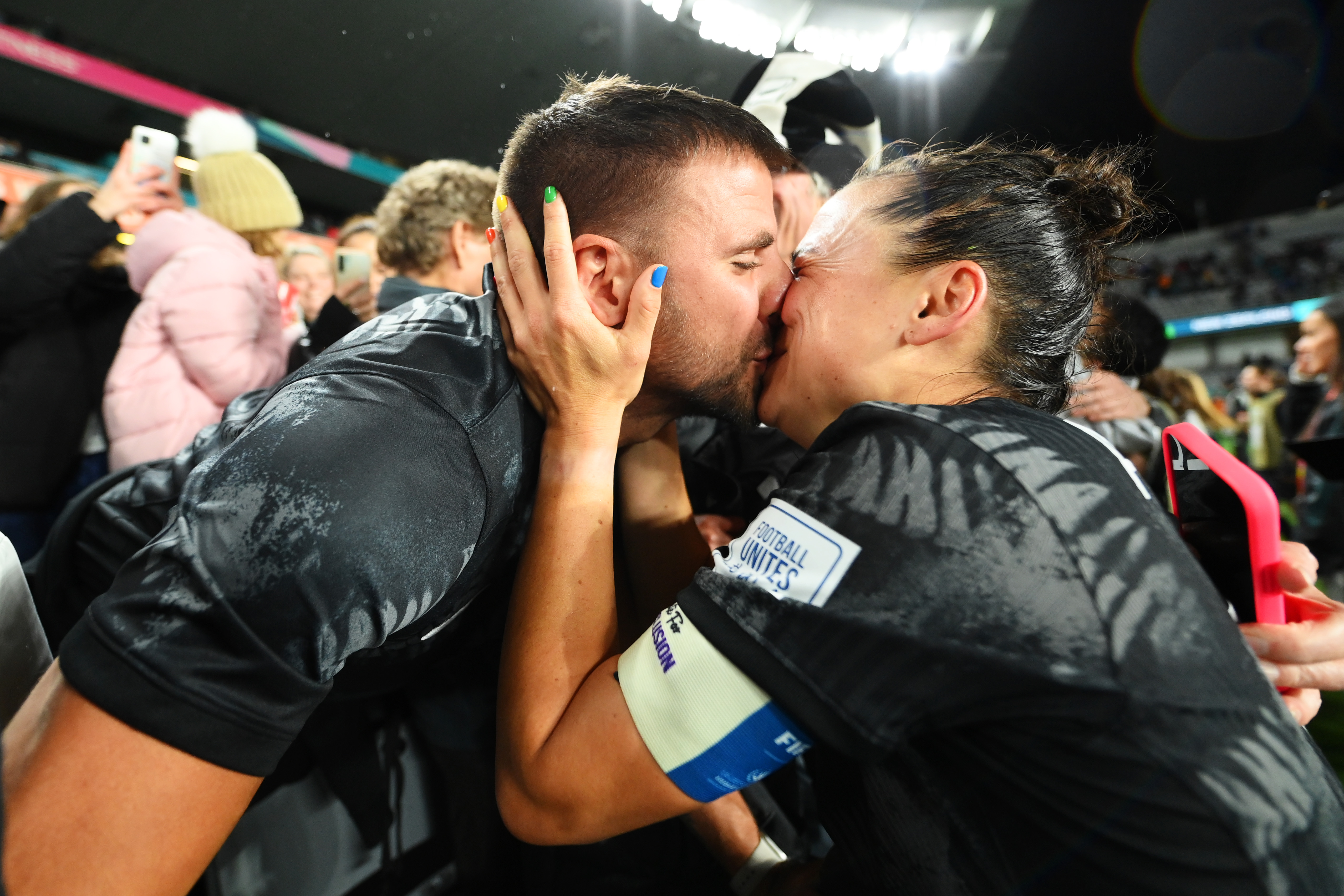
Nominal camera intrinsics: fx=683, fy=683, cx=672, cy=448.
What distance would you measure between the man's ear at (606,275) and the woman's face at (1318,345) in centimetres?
404

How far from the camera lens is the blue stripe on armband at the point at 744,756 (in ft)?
2.57

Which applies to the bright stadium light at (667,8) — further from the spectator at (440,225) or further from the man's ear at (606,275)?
the man's ear at (606,275)

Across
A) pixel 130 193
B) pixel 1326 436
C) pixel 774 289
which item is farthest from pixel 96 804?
pixel 1326 436

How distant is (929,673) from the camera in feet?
2.40

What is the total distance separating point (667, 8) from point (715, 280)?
1782mm

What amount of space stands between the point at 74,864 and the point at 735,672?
0.71 m

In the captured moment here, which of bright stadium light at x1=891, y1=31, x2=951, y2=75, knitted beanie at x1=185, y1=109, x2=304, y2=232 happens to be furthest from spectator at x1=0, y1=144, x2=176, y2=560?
bright stadium light at x1=891, y1=31, x2=951, y2=75

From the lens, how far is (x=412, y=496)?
883mm

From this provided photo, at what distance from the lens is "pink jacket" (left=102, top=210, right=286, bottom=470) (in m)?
1.91

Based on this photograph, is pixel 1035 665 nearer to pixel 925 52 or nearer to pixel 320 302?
pixel 320 302

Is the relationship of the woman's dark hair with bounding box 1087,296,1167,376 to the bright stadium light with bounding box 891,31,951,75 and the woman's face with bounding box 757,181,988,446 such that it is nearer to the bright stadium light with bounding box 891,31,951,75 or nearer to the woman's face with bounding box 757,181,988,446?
the woman's face with bounding box 757,181,988,446

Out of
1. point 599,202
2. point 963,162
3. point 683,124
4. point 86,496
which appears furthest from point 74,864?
point 963,162

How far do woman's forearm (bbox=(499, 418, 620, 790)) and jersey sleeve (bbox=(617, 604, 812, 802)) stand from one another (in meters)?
0.14

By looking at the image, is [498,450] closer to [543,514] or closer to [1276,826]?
[543,514]
